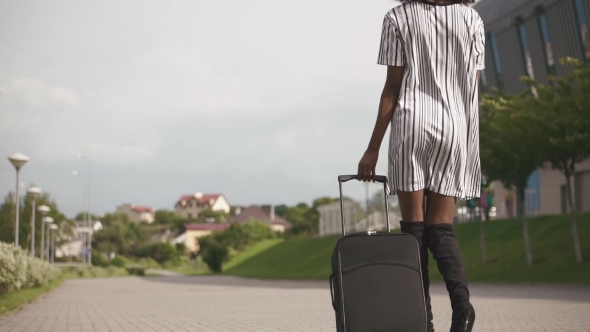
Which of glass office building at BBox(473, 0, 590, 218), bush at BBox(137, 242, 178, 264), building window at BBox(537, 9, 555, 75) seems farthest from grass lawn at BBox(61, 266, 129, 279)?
bush at BBox(137, 242, 178, 264)

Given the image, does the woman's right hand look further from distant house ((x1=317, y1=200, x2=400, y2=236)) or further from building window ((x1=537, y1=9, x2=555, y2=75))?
distant house ((x1=317, y1=200, x2=400, y2=236))

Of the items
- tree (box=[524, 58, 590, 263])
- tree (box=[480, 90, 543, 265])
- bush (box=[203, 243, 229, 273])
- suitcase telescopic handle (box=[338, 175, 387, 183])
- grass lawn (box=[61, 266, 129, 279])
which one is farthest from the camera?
bush (box=[203, 243, 229, 273])

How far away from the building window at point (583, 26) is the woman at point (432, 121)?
36.6 meters

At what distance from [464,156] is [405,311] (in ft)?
2.63

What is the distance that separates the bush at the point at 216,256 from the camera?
66750 mm

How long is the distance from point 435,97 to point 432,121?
0.14 metres

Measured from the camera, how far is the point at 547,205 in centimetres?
4866

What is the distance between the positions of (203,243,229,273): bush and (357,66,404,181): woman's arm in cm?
6243

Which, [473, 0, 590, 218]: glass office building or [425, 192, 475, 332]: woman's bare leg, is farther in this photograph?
[473, 0, 590, 218]: glass office building

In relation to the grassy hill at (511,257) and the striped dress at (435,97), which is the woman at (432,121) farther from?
the grassy hill at (511,257)

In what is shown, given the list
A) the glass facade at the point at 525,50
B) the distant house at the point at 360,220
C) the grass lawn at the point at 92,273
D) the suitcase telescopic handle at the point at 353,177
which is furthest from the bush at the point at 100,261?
the suitcase telescopic handle at the point at 353,177

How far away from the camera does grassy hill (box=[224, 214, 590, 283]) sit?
84.7ft

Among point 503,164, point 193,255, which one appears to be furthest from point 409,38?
point 193,255

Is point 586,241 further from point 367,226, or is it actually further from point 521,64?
point 367,226
